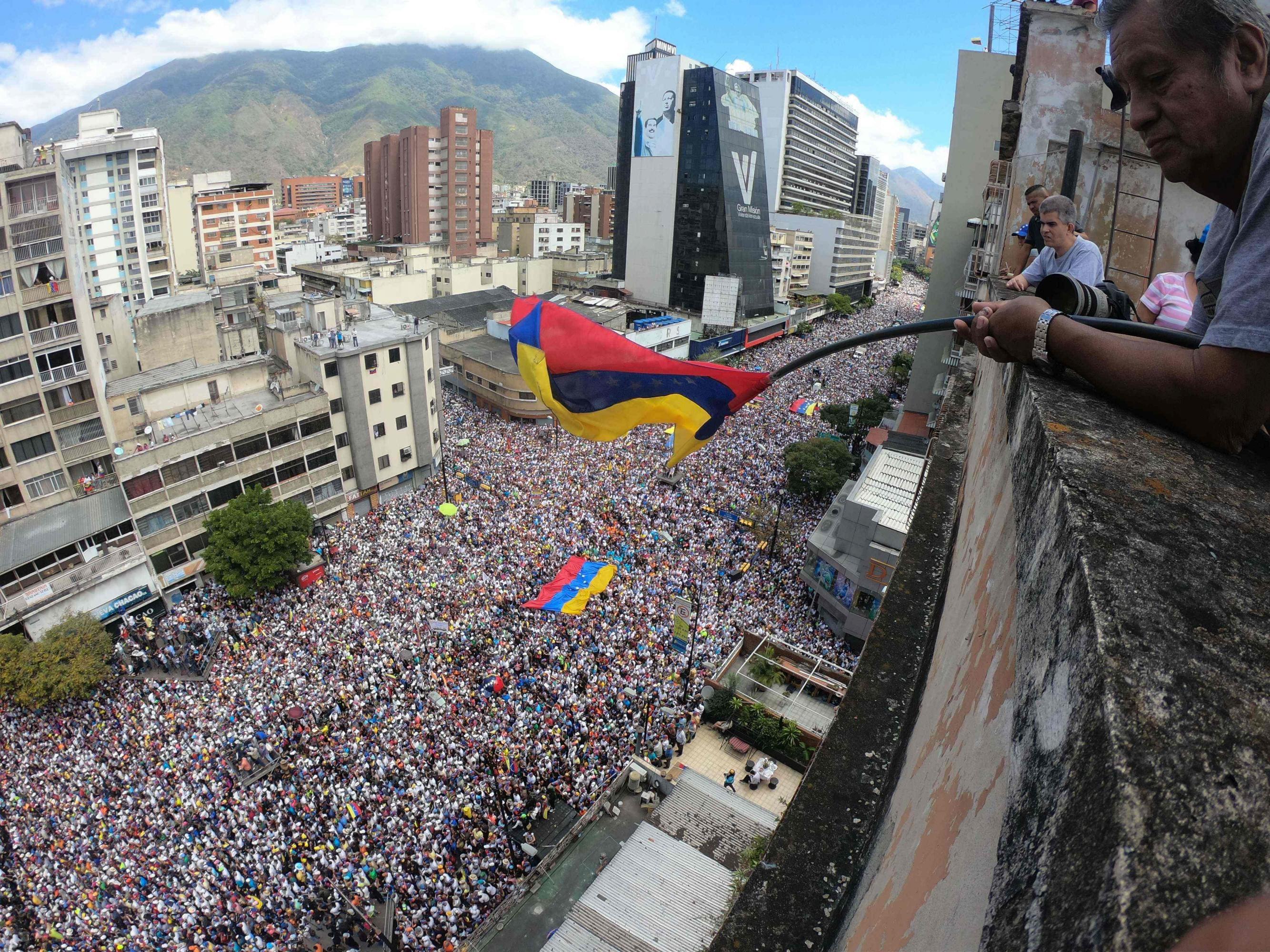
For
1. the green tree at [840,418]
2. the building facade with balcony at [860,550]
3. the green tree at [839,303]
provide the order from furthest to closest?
the green tree at [839,303]
the green tree at [840,418]
the building facade with balcony at [860,550]

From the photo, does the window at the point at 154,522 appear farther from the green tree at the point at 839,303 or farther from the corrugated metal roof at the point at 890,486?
the green tree at the point at 839,303

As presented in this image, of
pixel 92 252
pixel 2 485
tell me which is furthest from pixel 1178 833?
pixel 92 252

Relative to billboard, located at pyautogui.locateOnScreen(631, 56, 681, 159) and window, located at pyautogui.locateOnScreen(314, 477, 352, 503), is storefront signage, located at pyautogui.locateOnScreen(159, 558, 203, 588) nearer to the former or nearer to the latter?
window, located at pyautogui.locateOnScreen(314, 477, 352, 503)

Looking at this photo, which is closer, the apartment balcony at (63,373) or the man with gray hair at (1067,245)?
the man with gray hair at (1067,245)

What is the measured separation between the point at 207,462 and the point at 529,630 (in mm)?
11245

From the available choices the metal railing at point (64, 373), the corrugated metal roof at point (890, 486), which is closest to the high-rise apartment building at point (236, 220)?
the metal railing at point (64, 373)

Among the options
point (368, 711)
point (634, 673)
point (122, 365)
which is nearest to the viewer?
point (368, 711)

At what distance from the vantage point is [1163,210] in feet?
29.7

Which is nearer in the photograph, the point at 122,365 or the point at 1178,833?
the point at 1178,833

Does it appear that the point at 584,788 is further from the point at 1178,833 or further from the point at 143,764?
the point at 1178,833

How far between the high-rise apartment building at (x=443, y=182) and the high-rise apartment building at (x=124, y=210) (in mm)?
24741

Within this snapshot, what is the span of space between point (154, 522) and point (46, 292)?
730 cm

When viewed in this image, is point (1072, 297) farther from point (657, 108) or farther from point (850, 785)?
point (657, 108)

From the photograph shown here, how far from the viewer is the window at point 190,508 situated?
1911 cm
